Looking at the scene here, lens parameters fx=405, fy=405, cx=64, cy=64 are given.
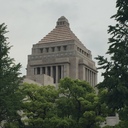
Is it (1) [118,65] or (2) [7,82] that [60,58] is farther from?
(1) [118,65]

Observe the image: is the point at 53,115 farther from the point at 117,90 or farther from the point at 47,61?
the point at 47,61

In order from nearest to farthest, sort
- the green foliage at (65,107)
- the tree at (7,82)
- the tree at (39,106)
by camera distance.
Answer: the tree at (7,82) → the green foliage at (65,107) → the tree at (39,106)

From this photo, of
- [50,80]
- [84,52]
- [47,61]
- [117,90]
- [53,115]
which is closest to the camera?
[117,90]

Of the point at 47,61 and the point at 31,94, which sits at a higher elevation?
the point at 47,61

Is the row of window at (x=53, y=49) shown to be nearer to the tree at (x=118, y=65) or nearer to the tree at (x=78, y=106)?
the tree at (x=78, y=106)

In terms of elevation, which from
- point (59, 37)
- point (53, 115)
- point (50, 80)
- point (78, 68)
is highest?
point (59, 37)

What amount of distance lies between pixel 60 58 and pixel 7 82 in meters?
60.1

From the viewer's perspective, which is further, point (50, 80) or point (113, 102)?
point (50, 80)

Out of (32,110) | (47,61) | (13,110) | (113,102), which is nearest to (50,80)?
(47,61)

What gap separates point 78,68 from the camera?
297 feet

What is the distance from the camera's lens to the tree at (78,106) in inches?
A: 1323

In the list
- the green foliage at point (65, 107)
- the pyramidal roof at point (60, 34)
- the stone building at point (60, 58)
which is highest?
the pyramidal roof at point (60, 34)

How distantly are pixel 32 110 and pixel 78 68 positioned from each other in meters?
55.5

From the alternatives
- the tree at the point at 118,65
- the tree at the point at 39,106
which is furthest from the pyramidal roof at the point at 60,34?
the tree at the point at 118,65
